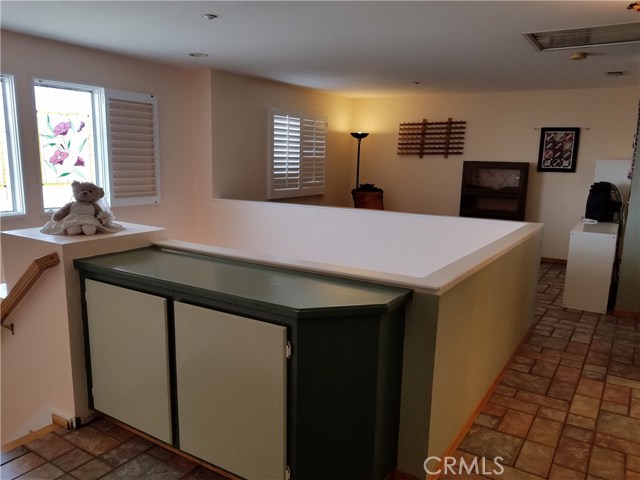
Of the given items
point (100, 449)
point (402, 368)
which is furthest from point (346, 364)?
point (100, 449)

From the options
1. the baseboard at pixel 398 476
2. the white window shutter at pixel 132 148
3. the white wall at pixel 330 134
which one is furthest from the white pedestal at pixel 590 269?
the white window shutter at pixel 132 148

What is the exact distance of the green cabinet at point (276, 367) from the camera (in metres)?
1.73

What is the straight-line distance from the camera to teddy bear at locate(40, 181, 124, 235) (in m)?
2.50

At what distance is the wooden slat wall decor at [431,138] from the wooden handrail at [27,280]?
5874 mm

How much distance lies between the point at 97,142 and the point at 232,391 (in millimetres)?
3531

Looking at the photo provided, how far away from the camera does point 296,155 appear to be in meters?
6.53

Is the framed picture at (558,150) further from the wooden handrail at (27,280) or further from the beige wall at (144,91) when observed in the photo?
the wooden handrail at (27,280)

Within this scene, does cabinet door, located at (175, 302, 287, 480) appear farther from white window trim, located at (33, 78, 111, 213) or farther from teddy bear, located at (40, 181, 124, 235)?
white window trim, located at (33, 78, 111, 213)

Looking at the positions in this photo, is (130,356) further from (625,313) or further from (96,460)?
(625,313)

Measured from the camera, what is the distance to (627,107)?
5930mm

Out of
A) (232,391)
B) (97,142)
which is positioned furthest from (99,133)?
(232,391)

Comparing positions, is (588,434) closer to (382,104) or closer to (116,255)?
(116,255)

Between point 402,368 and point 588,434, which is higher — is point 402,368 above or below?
above

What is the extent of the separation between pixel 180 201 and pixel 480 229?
3.33 metres
